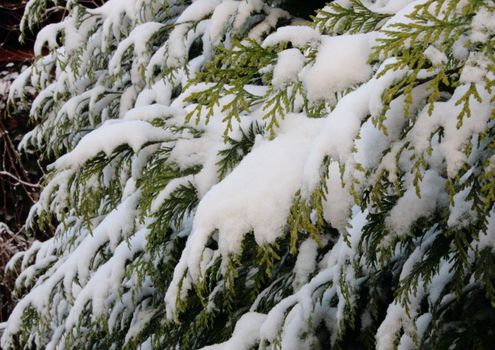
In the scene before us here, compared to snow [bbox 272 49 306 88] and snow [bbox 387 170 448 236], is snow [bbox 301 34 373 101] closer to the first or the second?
snow [bbox 272 49 306 88]

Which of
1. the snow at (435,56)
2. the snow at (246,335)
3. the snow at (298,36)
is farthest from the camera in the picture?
the snow at (246,335)

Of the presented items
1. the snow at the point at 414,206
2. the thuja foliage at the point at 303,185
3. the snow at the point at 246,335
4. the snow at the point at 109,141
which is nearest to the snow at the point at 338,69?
the thuja foliage at the point at 303,185

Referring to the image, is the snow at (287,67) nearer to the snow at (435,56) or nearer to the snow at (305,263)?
the snow at (435,56)

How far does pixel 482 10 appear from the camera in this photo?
1.27m

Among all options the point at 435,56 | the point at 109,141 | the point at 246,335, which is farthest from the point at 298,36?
the point at 246,335

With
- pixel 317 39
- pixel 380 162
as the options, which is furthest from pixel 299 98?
pixel 380 162

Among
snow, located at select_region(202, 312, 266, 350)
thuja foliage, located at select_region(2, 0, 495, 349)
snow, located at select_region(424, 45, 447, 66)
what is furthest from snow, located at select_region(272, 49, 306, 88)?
snow, located at select_region(202, 312, 266, 350)

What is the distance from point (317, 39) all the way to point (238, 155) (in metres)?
0.51

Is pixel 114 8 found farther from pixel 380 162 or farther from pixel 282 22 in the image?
pixel 380 162

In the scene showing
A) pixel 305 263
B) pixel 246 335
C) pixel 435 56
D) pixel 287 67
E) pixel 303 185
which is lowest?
pixel 246 335

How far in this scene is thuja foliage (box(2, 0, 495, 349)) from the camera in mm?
1338

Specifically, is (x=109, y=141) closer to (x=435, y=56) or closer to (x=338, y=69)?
(x=338, y=69)

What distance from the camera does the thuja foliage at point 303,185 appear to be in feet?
4.39

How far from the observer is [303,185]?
1376mm
